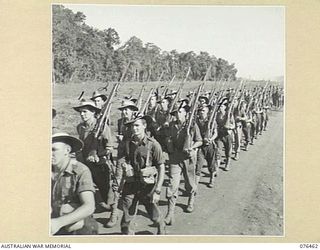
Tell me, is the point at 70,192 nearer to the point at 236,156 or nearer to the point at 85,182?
the point at 85,182

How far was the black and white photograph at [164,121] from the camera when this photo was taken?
230 centimetres

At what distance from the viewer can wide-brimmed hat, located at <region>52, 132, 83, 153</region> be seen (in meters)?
2.29

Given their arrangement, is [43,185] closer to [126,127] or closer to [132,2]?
[126,127]

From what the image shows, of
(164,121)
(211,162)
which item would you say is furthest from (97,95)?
(211,162)

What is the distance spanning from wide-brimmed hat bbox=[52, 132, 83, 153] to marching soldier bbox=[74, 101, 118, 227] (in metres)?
0.03

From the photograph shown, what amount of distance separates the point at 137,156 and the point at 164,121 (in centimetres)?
23

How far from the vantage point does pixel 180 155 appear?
2363 millimetres

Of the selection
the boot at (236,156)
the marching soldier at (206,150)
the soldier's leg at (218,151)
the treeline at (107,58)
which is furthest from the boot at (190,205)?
the treeline at (107,58)

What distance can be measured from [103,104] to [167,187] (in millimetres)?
540

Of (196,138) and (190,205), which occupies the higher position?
(196,138)

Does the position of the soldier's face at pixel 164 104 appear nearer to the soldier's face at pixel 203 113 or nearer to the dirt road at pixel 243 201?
the soldier's face at pixel 203 113

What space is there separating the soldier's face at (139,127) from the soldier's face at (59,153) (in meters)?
0.35

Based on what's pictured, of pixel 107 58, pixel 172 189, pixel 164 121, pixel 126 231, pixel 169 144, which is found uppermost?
pixel 107 58

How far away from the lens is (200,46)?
236 cm
